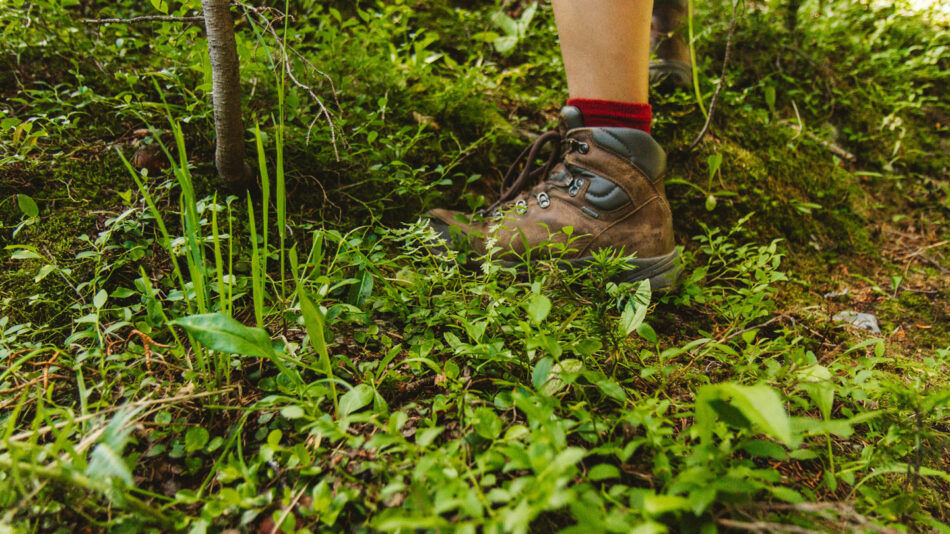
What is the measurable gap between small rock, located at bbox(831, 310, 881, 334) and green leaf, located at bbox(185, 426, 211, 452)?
6.79 ft

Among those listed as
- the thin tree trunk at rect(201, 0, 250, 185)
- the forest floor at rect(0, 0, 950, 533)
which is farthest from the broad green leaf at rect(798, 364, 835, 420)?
the thin tree trunk at rect(201, 0, 250, 185)

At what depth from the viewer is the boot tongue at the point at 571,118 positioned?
170 cm

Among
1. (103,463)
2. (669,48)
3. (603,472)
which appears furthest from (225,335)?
(669,48)

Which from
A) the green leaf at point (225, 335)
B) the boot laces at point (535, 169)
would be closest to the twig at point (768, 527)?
the green leaf at point (225, 335)

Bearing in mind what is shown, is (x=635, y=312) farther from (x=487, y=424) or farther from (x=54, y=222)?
(x=54, y=222)

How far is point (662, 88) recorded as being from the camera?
243 cm

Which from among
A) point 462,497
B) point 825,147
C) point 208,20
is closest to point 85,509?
point 462,497

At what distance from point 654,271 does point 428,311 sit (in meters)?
0.85

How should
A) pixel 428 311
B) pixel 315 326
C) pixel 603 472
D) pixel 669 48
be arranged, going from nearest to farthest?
pixel 603 472 < pixel 315 326 < pixel 428 311 < pixel 669 48

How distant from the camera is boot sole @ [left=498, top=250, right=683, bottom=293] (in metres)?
1.60

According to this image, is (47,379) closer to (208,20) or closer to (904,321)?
(208,20)

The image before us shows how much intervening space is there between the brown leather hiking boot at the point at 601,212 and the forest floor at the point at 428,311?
0.49 feet

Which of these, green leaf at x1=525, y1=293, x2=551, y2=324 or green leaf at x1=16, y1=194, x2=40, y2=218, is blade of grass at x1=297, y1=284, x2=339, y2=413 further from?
green leaf at x1=16, y1=194, x2=40, y2=218

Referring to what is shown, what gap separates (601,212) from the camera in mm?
1689
